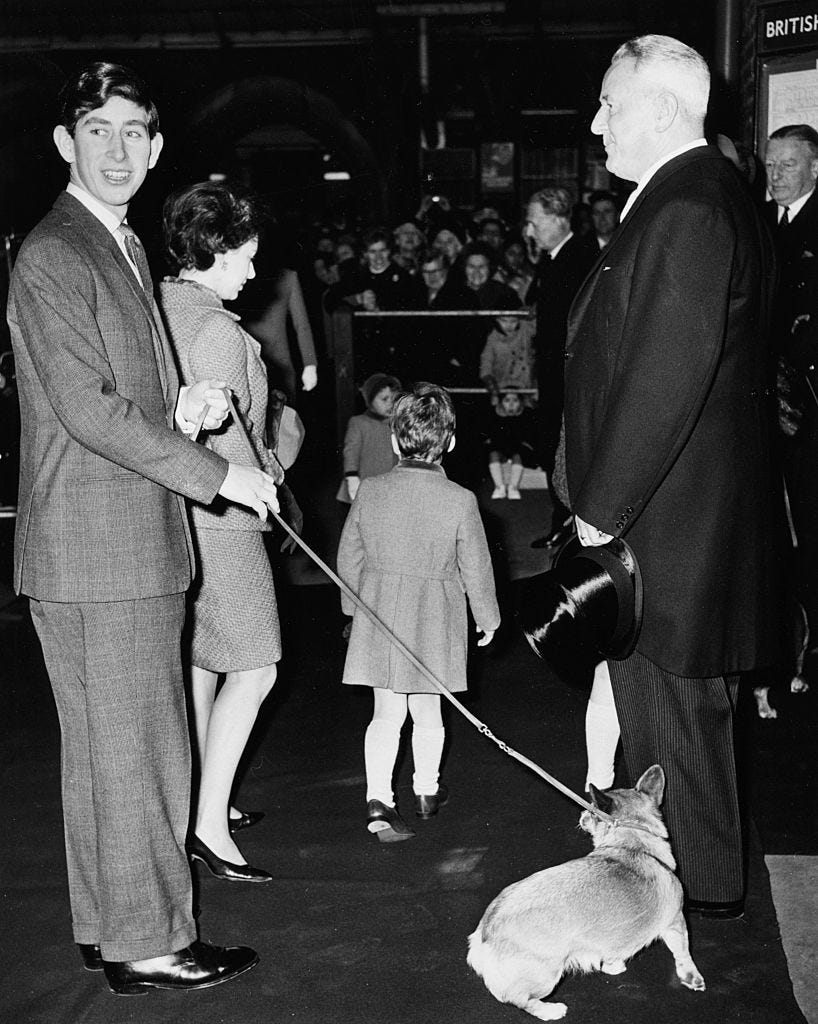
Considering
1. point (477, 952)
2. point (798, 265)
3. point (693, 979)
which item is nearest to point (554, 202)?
point (798, 265)

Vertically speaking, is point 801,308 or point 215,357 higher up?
point 801,308

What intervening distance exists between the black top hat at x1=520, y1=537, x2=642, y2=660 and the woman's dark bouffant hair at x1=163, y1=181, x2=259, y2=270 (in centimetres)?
121

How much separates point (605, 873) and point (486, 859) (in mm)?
868

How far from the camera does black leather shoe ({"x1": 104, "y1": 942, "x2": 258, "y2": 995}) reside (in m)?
2.69

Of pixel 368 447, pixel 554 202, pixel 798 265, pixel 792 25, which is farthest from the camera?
pixel 554 202

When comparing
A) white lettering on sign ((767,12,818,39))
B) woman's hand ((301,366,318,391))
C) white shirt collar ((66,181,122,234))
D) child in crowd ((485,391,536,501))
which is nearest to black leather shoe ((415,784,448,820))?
white shirt collar ((66,181,122,234))

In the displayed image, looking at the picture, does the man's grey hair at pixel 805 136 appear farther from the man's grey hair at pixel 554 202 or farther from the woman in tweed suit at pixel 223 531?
the woman in tweed suit at pixel 223 531

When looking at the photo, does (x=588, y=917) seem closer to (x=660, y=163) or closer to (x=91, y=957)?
(x=91, y=957)

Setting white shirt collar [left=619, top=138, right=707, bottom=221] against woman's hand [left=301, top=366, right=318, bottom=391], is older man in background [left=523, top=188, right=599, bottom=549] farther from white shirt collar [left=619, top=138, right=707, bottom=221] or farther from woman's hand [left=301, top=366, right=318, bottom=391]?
white shirt collar [left=619, top=138, right=707, bottom=221]

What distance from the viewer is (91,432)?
239 cm

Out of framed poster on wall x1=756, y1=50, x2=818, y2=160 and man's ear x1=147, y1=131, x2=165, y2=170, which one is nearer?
man's ear x1=147, y1=131, x2=165, y2=170

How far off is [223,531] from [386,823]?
1023mm

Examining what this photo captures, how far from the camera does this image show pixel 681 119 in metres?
2.68

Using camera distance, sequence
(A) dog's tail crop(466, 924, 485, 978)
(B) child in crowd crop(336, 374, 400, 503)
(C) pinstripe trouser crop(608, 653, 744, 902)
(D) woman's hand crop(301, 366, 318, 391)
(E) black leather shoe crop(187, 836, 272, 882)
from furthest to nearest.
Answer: (D) woman's hand crop(301, 366, 318, 391) < (B) child in crowd crop(336, 374, 400, 503) < (E) black leather shoe crop(187, 836, 272, 882) < (C) pinstripe trouser crop(608, 653, 744, 902) < (A) dog's tail crop(466, 924, 485, 978)
